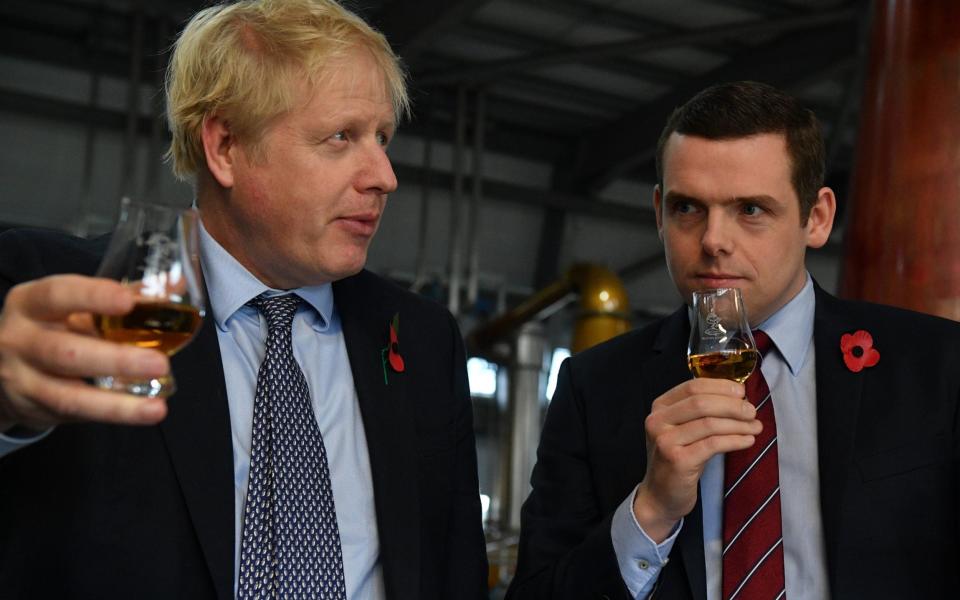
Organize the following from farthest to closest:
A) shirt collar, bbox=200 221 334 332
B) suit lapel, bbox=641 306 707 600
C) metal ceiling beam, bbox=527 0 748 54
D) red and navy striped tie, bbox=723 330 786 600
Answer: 1. metal ceiling beam, bbox=527 0 748 54
2. suit lapel, bbox=641 306 707 600
3. shirt collar, bbox=200 221 334 332
4. red and navy striped tie, bbox=723 330 786 600

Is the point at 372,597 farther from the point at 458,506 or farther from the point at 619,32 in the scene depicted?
the point at 619,32

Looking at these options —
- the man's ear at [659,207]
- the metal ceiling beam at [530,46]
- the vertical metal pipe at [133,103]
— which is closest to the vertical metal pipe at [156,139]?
the vertical metal pipe at [133,103]

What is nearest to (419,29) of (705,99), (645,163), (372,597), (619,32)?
(619,32)

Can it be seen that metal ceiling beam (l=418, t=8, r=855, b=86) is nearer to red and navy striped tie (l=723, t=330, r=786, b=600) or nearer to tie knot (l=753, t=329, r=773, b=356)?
tie knot (l=753, t=329, r=773, b=356)

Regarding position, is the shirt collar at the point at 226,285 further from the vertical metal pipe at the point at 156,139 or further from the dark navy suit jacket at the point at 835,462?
the vertical metal pipe at the point at 156,139

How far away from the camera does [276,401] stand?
1956 millimetres

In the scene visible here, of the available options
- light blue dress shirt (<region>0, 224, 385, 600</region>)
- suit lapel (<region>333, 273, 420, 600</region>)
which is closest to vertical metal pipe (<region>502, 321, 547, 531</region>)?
suit lapel (<region>333, 273, 420, 600</region>)

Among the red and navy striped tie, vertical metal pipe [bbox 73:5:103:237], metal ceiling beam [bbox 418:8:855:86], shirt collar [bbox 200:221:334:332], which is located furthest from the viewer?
vertical metal pipe [bbox 73:5:103:237]

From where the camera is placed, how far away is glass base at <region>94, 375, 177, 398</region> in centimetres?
119

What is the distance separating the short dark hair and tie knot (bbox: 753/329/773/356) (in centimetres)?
24

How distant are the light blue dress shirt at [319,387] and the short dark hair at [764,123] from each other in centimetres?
78

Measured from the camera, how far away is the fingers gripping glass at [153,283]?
117cm

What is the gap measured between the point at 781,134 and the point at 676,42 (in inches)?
231

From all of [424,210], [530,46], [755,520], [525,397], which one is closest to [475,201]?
[424,210]
